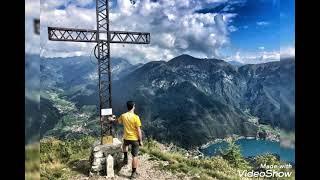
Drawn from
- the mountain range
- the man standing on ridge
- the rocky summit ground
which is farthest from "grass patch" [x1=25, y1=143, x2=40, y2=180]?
the man standing on ridge

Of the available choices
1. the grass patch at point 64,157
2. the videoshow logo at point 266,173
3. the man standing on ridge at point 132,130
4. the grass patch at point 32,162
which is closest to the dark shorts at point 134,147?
the man standing on ridge at point 132,130

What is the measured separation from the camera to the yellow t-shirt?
569cm

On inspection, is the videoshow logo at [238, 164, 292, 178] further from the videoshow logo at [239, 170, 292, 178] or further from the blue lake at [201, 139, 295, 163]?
the blue lake at [201, 139, 295, 163]

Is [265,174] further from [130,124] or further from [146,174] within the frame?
[130,124]

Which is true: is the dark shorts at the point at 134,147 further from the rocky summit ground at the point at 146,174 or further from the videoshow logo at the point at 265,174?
the videoshow logo at the point at 265,174

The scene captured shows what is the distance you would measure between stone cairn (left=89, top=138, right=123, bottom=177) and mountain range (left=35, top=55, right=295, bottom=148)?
0.70 ft

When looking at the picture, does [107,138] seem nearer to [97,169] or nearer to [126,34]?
[97,169]

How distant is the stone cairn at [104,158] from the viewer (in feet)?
18.8

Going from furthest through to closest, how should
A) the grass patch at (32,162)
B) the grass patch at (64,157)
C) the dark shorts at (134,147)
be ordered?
the dark shorts at (134,147) → the grass patch at (64,157) → the grass patch at (32,162)

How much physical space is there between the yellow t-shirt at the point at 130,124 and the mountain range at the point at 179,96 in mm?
130

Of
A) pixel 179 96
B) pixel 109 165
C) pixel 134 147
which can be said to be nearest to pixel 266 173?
pixel 179 96

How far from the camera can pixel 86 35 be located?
5703mm

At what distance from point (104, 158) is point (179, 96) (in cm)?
102
